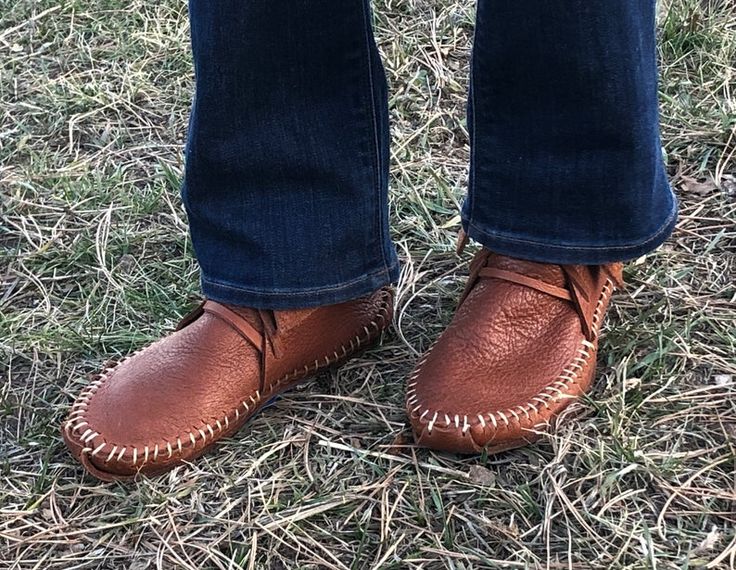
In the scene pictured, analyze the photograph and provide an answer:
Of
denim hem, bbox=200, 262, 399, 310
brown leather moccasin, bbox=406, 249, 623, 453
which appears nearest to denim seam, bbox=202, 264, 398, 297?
denim hem, bbox=200, 262, 399, 310

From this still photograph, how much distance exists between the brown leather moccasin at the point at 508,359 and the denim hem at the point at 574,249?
0.07 ft

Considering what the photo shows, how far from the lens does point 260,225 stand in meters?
1.00

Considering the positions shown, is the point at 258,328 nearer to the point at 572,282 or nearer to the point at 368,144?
the point at 368,144

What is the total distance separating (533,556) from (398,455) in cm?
20

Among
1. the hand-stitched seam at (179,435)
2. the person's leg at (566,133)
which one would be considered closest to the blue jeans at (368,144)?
the person's leg at (566,133)

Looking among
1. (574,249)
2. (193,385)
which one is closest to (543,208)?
(574,249)

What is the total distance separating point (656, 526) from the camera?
0.88m

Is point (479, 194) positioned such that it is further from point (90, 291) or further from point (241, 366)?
point (90, 291)

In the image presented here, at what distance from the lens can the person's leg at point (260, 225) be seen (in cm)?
91

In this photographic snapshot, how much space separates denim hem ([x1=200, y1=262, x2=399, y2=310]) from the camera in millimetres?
1020

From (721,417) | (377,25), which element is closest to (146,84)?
(377,25)

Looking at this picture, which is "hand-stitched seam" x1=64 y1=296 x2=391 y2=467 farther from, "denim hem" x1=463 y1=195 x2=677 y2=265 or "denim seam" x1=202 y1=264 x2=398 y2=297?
"denim hem" x1=463 y1=195 x2=677 y2=265

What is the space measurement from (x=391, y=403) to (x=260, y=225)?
0.28 meters

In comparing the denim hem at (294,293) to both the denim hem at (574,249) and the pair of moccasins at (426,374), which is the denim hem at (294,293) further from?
the denim hem at (574,249)
